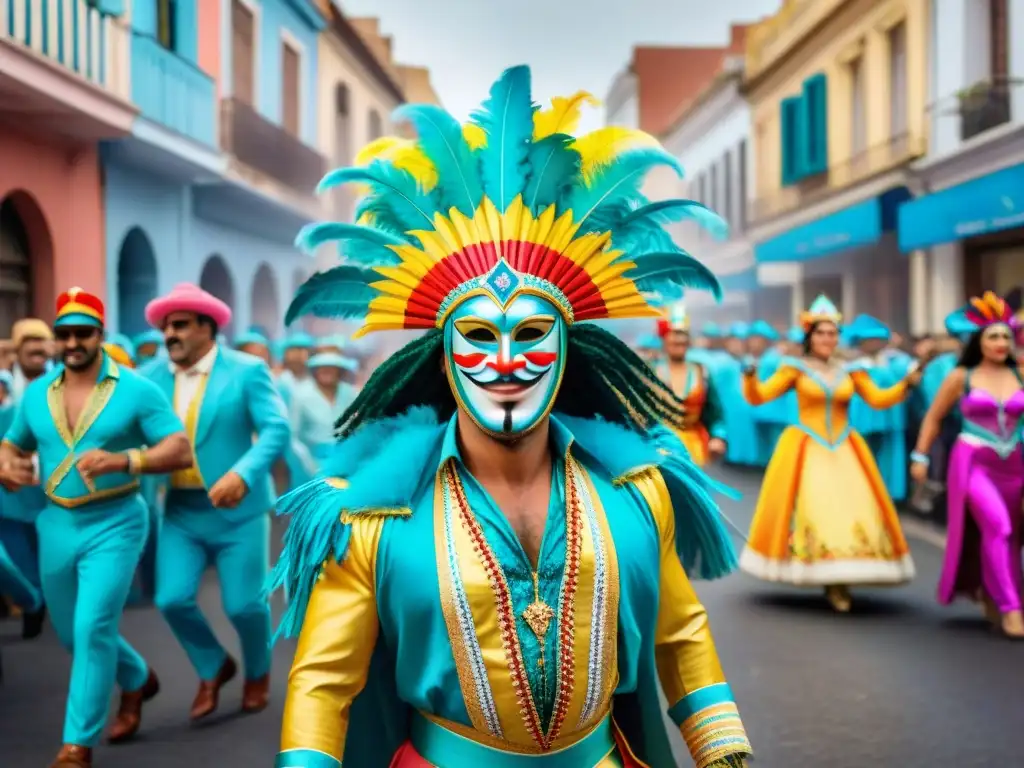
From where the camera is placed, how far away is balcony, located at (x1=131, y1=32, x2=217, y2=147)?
1423 centimetres

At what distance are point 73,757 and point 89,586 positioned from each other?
69 centimetres

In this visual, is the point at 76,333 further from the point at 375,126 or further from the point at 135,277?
the point at 375,126

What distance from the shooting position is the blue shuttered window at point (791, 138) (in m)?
26.4

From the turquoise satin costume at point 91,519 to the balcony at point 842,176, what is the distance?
631 inches

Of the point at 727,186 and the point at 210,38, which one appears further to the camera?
the point at 727,186

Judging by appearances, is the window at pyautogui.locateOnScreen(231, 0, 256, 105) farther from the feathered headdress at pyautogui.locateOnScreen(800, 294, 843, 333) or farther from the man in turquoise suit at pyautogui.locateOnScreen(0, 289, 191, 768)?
the man in turquoise suit at pyautogui.locateOnScreen(0, 289, 191, 768)

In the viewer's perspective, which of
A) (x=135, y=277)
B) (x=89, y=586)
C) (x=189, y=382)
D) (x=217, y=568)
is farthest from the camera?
(x=135, y=277)

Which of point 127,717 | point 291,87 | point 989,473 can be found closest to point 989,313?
point 989,473

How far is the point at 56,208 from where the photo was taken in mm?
13062

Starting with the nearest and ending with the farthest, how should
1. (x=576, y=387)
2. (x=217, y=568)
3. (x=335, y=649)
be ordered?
(x=335, y=649) < (x=576, y=387) < (x=217, y=568)

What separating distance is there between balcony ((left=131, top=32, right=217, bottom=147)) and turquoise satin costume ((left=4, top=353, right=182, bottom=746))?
29.2 ft

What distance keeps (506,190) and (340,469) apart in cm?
73

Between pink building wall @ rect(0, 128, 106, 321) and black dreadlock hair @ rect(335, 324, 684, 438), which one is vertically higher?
pink building wall @ rect(0, 128, 106, 321)

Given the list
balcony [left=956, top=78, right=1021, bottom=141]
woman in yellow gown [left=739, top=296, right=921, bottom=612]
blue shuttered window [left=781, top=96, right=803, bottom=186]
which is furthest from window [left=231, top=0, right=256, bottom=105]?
woman in yellow gown [left=739, top=296, right=921, bottom=612]
